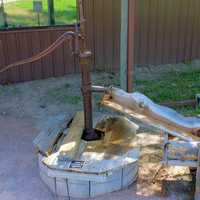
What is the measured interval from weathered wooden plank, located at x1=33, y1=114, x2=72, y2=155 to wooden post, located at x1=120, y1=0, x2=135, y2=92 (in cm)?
98

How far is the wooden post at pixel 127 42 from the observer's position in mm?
4203

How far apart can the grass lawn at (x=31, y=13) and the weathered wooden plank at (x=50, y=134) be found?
273cm

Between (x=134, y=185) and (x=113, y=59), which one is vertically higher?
(x=113, y=59)

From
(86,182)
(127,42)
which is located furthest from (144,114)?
(127,42)

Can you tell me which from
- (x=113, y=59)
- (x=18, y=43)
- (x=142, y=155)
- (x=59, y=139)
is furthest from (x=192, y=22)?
(x=59, y=139)

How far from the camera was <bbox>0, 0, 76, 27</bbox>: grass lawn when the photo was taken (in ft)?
19.7

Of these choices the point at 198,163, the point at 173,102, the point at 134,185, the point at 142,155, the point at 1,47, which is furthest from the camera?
the point at 1,47

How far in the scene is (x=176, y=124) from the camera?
3236 mm

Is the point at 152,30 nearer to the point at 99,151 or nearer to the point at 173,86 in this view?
the point at 173,86

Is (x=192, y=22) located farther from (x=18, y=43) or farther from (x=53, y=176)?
(x=53, y=176)

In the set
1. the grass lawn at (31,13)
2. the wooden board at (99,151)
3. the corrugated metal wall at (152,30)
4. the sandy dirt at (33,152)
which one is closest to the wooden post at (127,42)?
the sandy dirt at (33,152)

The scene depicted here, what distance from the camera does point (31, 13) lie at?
20.0 ft

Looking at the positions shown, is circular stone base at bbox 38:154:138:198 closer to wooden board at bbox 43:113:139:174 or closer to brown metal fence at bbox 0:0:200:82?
wooden board at bbox 43:113:139:174

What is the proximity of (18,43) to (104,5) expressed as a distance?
1.78m
